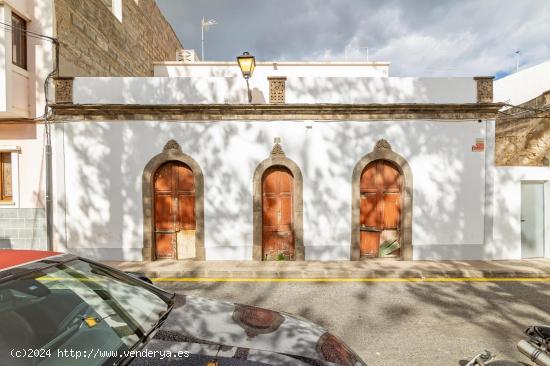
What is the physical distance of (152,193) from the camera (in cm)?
779

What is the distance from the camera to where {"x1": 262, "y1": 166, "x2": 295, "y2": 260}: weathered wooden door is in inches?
309

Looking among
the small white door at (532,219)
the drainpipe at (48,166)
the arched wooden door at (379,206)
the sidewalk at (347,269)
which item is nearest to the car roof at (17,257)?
the sidewalk at (347,269)

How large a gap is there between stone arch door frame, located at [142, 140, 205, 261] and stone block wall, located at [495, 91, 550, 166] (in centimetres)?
982

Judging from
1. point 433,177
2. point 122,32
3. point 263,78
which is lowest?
point 433,177

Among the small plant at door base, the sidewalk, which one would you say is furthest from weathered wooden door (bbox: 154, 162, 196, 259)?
the small plant at door base

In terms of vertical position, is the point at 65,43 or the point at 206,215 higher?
the point at 65,43

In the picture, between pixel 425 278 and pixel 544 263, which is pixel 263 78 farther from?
pixel 544 263

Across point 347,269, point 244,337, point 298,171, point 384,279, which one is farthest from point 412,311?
→ point 298,171

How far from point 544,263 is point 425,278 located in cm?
362

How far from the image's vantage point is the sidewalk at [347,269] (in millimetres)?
6406

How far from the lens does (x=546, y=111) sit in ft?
27.9

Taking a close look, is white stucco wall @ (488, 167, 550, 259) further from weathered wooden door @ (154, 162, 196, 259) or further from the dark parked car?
weathered wooden door @ (154, 162, 196, 259)

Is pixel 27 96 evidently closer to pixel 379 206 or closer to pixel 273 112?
pixel 273 112

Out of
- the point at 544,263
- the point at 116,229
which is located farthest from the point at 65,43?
the point at 544,263
